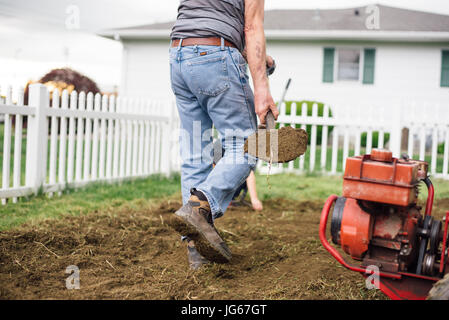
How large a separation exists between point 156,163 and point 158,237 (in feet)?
13.2

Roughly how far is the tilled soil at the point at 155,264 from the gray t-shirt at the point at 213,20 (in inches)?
52.3

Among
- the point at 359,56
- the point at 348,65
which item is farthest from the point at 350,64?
the point at 359,56

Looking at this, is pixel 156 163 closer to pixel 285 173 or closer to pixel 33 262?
pixel 285 173

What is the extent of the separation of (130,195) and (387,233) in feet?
12.8

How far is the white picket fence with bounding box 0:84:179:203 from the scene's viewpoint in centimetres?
495

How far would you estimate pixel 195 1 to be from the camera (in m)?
2.61

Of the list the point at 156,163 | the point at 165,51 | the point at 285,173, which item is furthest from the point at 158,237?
the point at 165,51

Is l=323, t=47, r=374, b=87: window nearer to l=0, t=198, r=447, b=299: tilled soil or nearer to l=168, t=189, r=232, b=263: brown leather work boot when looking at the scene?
l=0, t=198, r=447, b=299: tilled soil

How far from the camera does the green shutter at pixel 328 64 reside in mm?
16172

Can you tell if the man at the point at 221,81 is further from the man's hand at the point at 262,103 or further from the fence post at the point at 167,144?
the fence post at the point at 167,144

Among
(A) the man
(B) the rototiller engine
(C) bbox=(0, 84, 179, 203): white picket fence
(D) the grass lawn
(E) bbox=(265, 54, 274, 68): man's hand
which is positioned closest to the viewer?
(B) the rototiller engine

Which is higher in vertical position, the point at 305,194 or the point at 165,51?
the point at 165,51

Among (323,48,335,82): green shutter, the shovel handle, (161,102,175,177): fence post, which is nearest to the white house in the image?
(323,48,335,82): green shutter

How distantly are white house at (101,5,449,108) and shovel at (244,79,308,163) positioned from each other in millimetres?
13135
